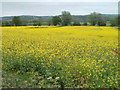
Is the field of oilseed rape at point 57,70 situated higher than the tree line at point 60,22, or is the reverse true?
the tree line at point 60,22

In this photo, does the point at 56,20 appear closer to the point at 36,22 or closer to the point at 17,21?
the point at 36,22

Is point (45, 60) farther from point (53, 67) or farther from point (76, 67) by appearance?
point (76, 67)

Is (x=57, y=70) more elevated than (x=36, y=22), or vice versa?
(x=36, y=22)

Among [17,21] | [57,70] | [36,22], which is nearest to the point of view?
[57,70]

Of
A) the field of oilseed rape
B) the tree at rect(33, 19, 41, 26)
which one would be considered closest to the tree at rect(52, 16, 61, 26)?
the tree at rect(33, 19, 41, 26)

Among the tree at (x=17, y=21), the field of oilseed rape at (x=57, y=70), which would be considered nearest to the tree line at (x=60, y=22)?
the tree at (x=17, y=21)

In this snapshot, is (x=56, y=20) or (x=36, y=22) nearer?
(x=56, y=20)

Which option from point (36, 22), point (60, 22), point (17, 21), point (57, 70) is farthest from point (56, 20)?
point (57, 70)

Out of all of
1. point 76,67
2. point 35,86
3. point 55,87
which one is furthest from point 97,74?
point 35,86

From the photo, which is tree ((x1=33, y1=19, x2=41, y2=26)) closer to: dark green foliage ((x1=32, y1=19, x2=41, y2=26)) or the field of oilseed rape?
dark green foliage ((x1=32, y1=19, x2=41, y2=26))

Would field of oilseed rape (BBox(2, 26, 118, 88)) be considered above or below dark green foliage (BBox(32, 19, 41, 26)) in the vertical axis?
below

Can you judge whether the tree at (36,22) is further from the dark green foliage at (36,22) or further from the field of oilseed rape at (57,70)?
the field of oilseed rape at (57,70)

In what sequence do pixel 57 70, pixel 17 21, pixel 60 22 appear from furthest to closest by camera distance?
1. pixel 17 21
2. pixel 60 22
3. pixel 57 70

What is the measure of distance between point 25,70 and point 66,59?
1.06 m
